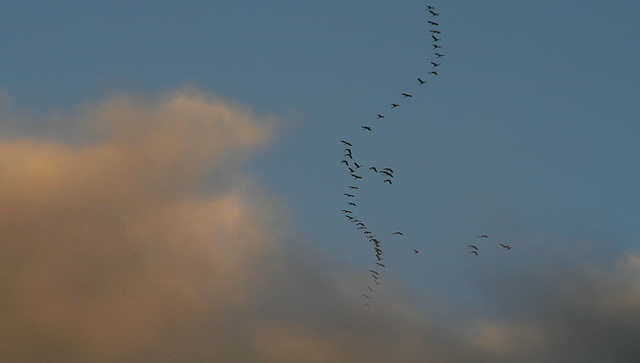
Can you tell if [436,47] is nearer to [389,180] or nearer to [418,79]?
[418,79]

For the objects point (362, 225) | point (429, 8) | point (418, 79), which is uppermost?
point (429, 8)

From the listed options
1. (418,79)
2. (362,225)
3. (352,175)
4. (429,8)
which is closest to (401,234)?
(362,225)

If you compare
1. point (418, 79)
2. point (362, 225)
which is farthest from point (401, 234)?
point (418, 79)

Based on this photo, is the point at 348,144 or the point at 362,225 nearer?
the point at 348,144

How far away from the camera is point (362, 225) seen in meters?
193

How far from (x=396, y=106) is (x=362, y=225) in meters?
27.5

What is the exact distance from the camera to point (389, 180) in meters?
196

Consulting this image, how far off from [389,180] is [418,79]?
99.1 ft

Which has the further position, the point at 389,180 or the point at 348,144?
the point at 389,180

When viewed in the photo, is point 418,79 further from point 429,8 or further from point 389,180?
point 389,180

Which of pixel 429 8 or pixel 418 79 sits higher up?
pixel 429 8

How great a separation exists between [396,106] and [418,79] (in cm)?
1440

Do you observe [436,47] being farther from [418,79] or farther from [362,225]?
[362,225]

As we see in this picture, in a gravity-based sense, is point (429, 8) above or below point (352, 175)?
above
